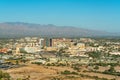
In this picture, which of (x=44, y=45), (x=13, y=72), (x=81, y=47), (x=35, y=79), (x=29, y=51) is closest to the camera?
(x=35, y=79)

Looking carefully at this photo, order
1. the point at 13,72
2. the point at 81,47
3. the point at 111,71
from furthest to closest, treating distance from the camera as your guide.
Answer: the point at 81,47 < the point at 111,71 < the point at 13,72

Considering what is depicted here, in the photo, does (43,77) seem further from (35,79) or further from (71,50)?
(71,50)

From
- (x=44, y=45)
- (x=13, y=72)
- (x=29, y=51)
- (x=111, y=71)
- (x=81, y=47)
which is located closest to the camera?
(x=13, y=72)

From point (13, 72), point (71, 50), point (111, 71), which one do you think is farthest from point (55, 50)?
point (13, 72)

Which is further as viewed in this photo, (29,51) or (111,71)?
(29,51)

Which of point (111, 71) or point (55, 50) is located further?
point (55, 50)

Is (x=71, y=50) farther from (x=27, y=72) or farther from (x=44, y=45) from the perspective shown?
(x=27, y=72)

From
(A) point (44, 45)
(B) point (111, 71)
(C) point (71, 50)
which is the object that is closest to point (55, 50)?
(C) point (71, 50)

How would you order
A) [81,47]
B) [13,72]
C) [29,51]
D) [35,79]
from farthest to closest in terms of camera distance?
[81,47] → [29,51] → [13,72] → [35,79]
